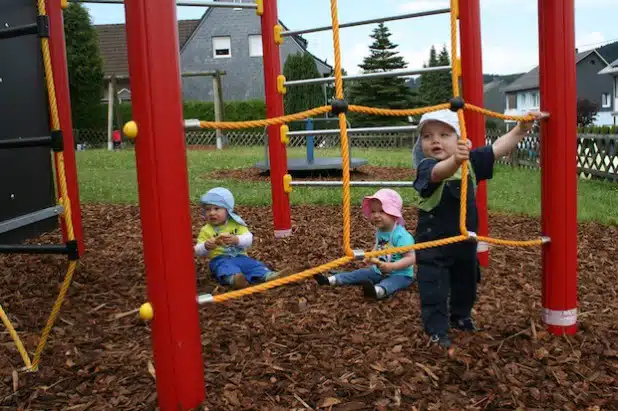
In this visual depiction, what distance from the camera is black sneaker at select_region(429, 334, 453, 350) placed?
234 centimetres

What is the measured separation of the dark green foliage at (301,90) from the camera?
68.8 ft

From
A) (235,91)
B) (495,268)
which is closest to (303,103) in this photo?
(235,91)

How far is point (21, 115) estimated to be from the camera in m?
4.15

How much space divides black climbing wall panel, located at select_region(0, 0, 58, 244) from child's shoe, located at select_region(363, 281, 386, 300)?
249 centimetres

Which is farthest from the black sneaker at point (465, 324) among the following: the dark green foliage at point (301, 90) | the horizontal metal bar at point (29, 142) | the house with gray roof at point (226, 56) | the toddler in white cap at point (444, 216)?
the house with gray roof at point (226, 56)

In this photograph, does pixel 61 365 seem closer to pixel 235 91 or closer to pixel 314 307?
pixel 314 307

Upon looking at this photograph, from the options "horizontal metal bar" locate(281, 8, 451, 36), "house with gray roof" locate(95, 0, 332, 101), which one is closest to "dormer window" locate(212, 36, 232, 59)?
"house with gray roof" locate(95, 0, 332, 101)

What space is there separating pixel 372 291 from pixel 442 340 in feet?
2.22

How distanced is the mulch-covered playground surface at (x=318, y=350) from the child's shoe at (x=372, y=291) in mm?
44

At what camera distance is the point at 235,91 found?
28.2 m

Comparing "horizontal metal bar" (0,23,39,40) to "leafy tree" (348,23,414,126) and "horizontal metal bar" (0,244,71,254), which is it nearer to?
"horizontal metal bar" (0,244,71,254)

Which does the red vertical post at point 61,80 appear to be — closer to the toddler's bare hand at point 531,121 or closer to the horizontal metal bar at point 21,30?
the horizontal metal bar at point 21,30

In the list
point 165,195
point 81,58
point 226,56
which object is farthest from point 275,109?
point 226,56

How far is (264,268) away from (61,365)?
134cm
